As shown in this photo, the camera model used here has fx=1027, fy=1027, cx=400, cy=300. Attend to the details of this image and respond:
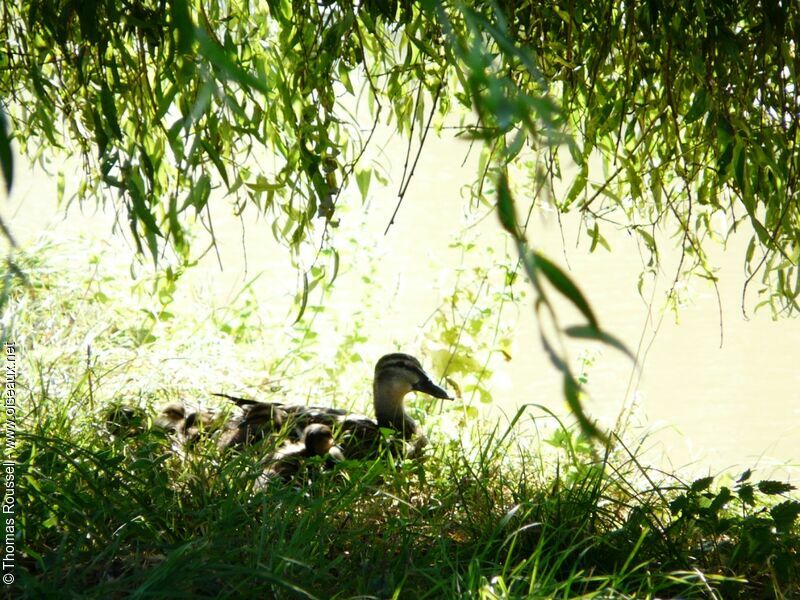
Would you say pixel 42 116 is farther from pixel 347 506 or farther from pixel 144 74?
pixel 347 506

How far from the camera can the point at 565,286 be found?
3.11 feet

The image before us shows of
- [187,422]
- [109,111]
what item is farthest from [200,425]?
[109,111]

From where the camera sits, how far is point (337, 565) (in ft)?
9.28

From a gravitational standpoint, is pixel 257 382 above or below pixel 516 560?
above

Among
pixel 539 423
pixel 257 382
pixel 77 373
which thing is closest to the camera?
pixel 77 373

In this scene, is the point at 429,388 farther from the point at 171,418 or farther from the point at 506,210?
the point at 506,210

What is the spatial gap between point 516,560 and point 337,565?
570mm

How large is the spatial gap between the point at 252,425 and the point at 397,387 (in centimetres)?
91

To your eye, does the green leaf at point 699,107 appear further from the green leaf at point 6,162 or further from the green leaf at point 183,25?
the green leaf at point 6,162

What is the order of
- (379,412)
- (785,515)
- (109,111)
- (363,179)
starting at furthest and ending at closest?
(379,412) → (363,179) → (785,515) → (109,111)

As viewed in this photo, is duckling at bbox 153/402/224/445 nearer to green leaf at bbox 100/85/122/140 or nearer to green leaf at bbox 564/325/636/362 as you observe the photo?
green leaf at bbox 100/85/122/140

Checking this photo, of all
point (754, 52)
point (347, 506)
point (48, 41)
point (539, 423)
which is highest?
point (48, 41)

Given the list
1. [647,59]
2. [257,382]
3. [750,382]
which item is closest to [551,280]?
[647,59]

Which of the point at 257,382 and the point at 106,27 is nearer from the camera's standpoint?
the point at 106,27
